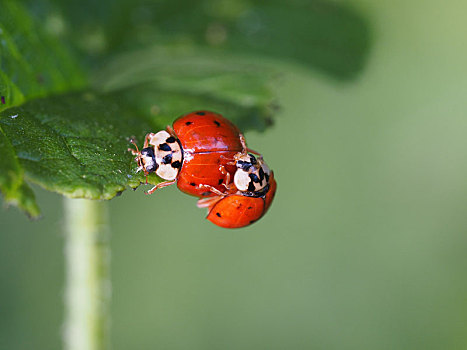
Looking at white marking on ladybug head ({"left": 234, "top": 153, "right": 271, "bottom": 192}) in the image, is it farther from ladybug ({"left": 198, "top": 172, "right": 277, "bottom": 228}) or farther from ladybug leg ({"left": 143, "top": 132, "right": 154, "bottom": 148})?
ladybug leg ({"left": 143, "top": 132, "right": 154, "bottom": 148})

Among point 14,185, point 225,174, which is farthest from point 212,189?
point 14,185

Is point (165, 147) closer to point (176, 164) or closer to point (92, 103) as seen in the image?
point (176, 164)

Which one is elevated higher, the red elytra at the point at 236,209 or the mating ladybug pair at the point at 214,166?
the mating ladybug pair at the point at 214,166

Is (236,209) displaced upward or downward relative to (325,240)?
downward

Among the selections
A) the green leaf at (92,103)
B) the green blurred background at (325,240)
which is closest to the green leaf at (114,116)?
the green leaf at (92,103)

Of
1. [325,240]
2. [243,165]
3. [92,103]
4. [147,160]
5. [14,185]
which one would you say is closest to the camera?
[14,185]

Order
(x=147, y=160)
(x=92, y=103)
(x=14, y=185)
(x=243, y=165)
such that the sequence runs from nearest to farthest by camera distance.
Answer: (x=14, y=185) → (x=147, y=160) → (x=92, y=103) → (x=243, y=165)

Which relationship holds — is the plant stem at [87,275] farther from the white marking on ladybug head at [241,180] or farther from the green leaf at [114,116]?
the white marking on ladybug head at [241,180]
